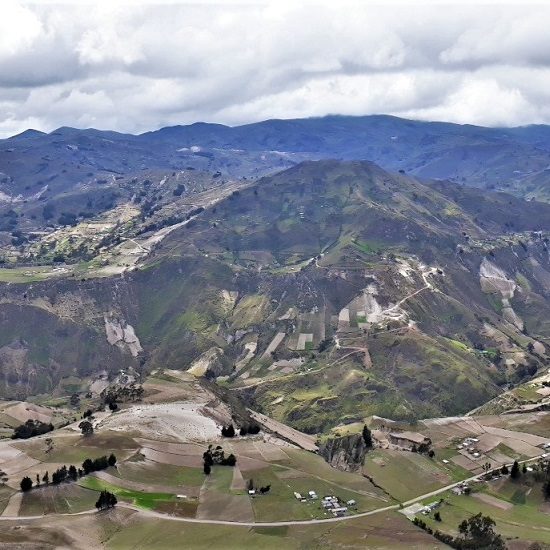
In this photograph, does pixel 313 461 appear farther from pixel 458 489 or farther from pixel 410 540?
pixel 410 540

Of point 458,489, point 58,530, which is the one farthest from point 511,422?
point 58,530

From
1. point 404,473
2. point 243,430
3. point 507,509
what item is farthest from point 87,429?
point 507,509

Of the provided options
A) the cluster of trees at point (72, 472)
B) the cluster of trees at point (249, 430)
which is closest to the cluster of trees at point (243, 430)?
the cluster of trees at point (249, 430)

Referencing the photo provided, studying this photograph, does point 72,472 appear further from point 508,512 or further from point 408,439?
point 508,512

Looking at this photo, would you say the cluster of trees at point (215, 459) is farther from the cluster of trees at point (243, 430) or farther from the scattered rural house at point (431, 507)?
Answer: the scattered rural house at point (431, 507)

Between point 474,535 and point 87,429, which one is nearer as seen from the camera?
point 474,535
